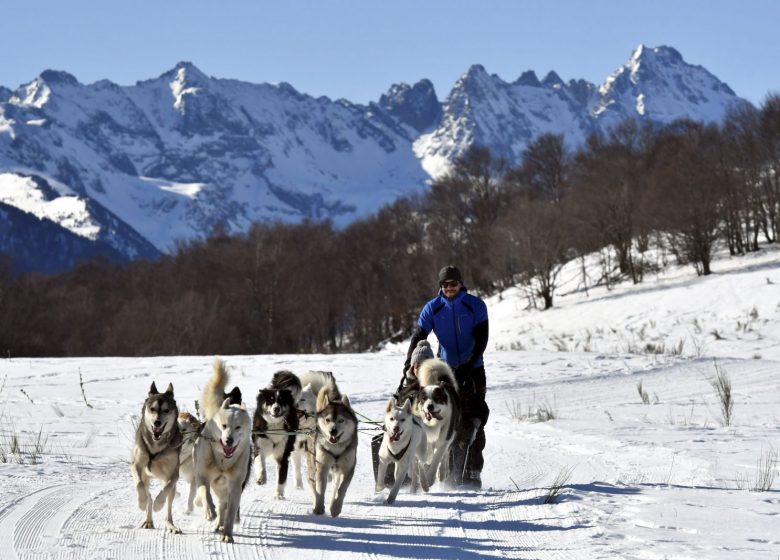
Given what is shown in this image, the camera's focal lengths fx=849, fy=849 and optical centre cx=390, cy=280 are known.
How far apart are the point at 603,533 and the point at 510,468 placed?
362 cm

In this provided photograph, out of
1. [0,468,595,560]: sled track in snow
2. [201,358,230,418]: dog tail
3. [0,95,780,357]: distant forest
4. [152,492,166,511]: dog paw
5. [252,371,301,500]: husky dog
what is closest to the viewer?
[0,468,595,560]: sled track in snow

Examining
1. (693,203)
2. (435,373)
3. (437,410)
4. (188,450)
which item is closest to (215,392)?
(188,450)

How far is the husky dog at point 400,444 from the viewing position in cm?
768

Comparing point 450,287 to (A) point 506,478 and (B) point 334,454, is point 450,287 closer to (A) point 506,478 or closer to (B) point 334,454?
(A) point 506,478

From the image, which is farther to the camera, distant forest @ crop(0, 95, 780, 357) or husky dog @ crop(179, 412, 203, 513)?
distant forest @ crop(0, 95, 780, 357)

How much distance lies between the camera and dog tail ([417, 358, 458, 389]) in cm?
841

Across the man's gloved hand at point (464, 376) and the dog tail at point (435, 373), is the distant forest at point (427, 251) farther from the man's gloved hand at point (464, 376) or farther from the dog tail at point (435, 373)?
the dog tail at point (435, 373)

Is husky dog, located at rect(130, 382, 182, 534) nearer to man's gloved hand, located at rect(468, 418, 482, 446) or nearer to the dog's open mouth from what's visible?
Result: the dog's open mouth

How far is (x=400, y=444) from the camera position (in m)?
7.77

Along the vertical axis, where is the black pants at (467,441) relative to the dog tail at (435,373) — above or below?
below

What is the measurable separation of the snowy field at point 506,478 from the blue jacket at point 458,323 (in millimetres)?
1386

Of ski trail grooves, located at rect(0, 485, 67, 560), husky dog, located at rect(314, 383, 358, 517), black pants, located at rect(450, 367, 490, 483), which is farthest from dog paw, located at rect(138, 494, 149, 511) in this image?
black pants, located at rect(450, 367, 490, 483)

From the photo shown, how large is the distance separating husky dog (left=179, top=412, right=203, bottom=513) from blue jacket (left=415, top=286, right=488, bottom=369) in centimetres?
274

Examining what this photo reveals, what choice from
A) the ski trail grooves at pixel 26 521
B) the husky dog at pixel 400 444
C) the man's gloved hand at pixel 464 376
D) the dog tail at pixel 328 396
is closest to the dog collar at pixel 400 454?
the husky dog at pixel 400 444
